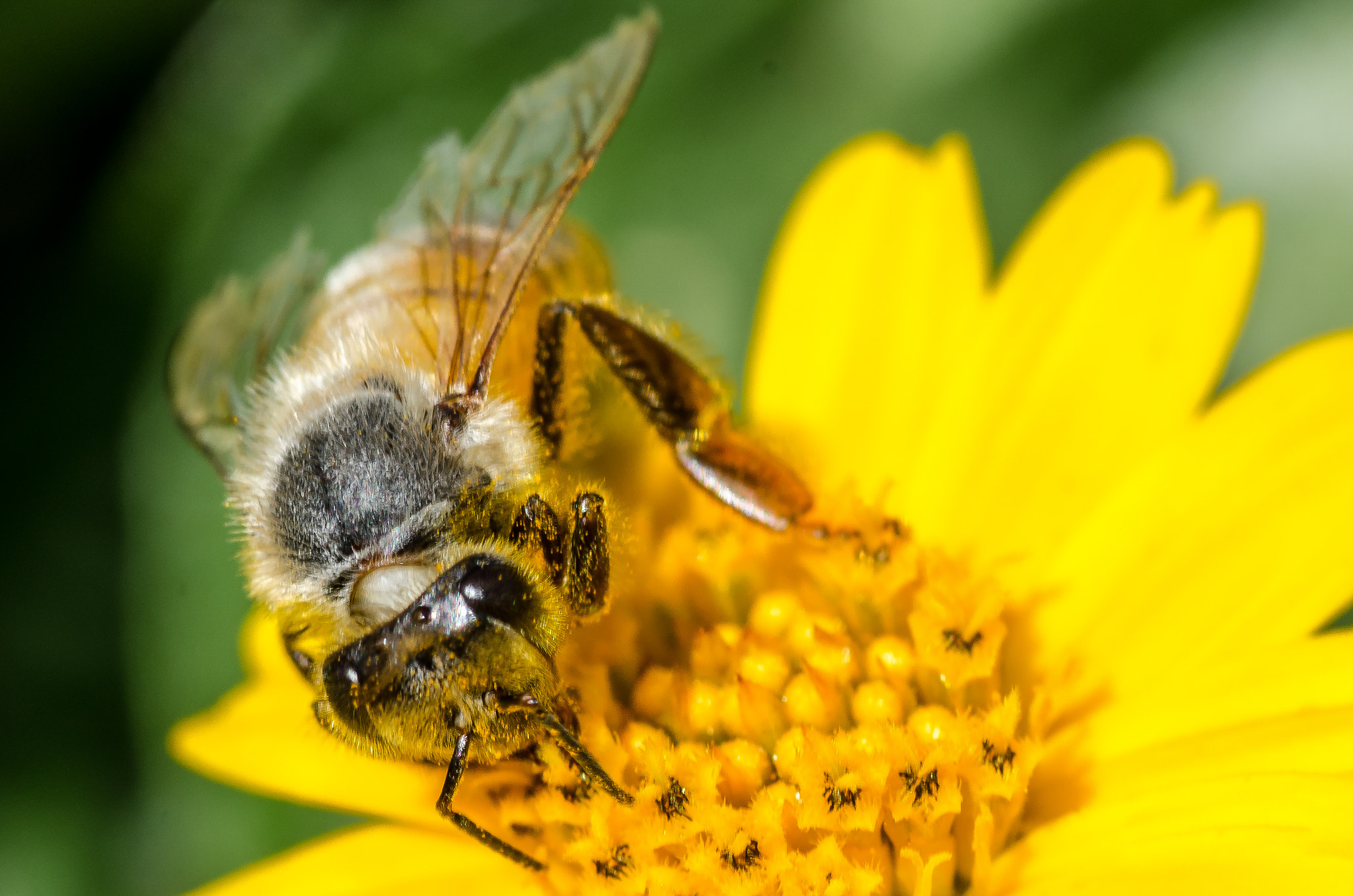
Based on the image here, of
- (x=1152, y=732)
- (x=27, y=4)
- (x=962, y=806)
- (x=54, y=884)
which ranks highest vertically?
(x=27, y=4)

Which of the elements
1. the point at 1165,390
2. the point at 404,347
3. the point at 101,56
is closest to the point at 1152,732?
the point at 1165,390

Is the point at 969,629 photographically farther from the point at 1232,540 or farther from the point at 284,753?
the point at 284,753

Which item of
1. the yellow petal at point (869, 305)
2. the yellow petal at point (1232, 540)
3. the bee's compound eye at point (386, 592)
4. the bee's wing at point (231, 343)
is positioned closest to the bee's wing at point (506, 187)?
the bee's wing at point (231, 343)

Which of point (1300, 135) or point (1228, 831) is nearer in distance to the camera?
point (1228, 831)

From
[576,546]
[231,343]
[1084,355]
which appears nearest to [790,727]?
[576,546]

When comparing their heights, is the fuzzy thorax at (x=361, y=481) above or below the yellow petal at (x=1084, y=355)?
below

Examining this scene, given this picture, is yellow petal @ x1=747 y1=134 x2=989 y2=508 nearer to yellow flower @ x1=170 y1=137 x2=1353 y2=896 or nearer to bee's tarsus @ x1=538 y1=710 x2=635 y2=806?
yellow flower @ x1=170 y1=137 x2=1353 y2=896

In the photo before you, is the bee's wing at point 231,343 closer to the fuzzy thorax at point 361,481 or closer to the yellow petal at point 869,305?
the fuzzy thorax at point 361,481

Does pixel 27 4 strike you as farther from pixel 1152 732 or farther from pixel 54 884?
pixel 1152 732
